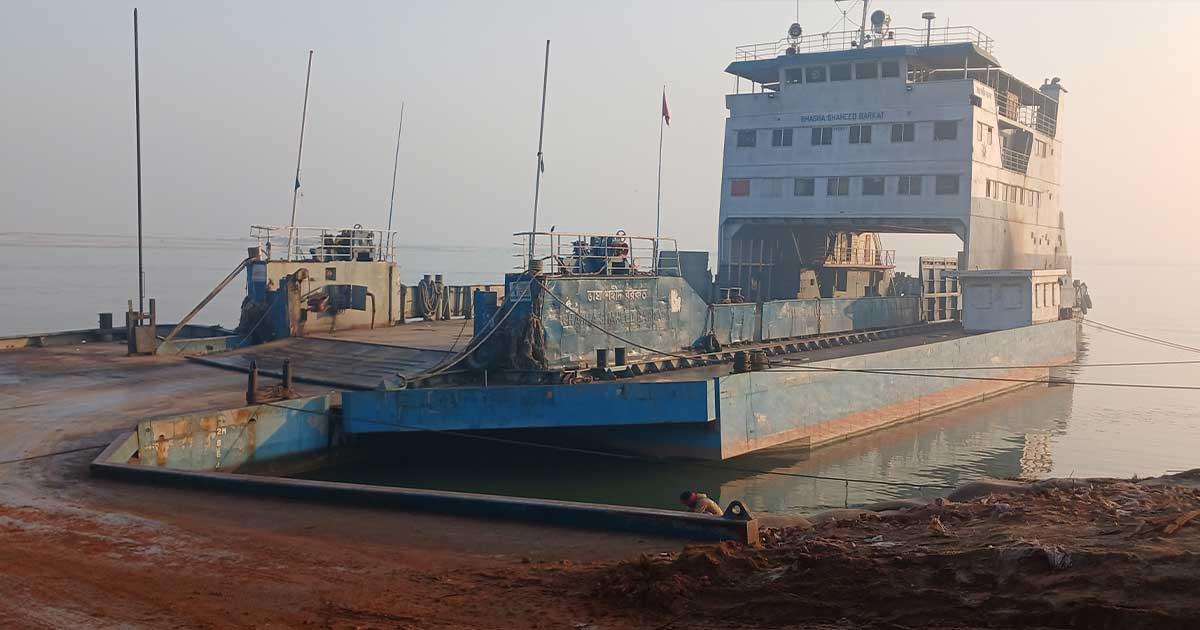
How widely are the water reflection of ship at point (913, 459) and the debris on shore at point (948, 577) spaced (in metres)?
6.95

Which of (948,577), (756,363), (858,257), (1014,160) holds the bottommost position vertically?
(948,577)

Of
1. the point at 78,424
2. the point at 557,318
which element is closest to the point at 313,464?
the point at 78,424

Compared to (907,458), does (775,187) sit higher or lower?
higher

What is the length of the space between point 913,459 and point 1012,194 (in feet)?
52.1

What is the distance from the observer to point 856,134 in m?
28.5

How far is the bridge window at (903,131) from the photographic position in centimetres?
2783

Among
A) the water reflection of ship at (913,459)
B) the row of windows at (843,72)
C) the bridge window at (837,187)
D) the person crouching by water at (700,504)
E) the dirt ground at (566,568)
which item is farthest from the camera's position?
the bridge window at (837,187)

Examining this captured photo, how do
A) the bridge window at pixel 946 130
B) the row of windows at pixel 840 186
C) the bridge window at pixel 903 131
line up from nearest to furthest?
the bridge window at pixel 946 130 < the row of windows at pixel 840 186 < the bridge window at pixel 903 131

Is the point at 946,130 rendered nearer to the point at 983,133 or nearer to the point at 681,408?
the point at 983,133

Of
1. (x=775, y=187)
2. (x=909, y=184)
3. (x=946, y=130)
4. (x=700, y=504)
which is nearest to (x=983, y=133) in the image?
(x=946, y=130)

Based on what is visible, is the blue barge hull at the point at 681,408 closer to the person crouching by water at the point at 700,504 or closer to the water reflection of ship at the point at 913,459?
the water reflection of ship at the point at 913,459

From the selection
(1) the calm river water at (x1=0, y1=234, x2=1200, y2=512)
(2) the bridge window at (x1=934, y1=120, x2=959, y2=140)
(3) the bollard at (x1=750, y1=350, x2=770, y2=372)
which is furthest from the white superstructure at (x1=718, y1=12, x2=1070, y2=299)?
(3) the bollard at (x1=750, y1=350, x2=770, y2=372)

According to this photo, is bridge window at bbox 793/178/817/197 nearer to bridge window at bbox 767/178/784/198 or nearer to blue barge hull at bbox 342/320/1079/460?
bridge window at bbox 767/178/784/198

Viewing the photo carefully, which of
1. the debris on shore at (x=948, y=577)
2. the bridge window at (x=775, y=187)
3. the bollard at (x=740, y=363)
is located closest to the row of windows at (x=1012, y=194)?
the bridge window at (x=775, y=187)
